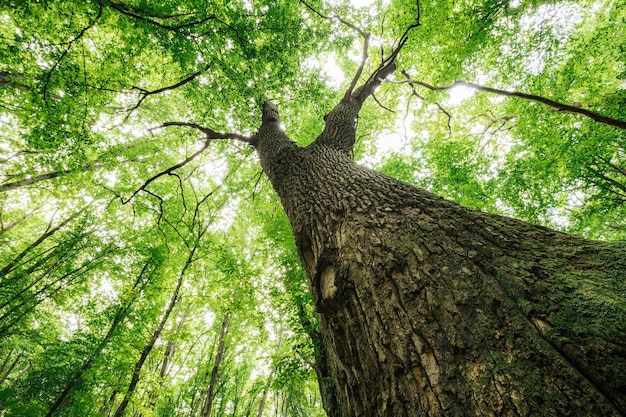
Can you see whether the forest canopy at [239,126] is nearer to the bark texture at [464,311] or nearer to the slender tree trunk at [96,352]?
the slender tree trunk at [96,352]

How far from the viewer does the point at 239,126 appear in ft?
19.1

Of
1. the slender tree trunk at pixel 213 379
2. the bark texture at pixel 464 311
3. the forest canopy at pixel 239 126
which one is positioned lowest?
the bark texture at pixel 464 311

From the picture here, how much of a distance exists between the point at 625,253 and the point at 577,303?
57 centimetres

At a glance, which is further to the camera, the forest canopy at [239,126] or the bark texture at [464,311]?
the forest canopy at [239,126]

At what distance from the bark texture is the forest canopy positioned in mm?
3213

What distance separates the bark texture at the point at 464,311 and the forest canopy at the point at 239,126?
126 inches

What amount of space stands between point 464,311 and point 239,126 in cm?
576

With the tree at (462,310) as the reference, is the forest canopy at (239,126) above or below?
above

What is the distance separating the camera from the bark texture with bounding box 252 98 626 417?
93 centimetres

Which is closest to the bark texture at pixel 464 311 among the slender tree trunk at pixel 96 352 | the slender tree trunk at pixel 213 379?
the slender tree trunk at pixel 96 352

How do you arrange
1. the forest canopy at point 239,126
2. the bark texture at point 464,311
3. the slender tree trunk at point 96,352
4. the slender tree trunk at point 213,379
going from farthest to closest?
the slender tree trunk at point 213,379 < the slender tree trunk at point 96,352 < the forest canopy at point 239,126 < the bark texture at point 464,311

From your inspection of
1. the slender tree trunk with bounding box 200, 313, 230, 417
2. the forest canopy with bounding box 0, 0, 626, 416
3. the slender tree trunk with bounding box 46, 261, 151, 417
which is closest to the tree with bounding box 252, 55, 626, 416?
the forest canopy with bounding box 0, 0, 626, 416

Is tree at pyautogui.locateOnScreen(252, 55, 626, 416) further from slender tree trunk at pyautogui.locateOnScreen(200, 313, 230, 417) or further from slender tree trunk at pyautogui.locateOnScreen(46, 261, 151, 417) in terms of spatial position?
slender tree trunk at pyautogui.locateOnScreen(200, 313, 230, 417)

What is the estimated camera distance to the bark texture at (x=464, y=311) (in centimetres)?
93
